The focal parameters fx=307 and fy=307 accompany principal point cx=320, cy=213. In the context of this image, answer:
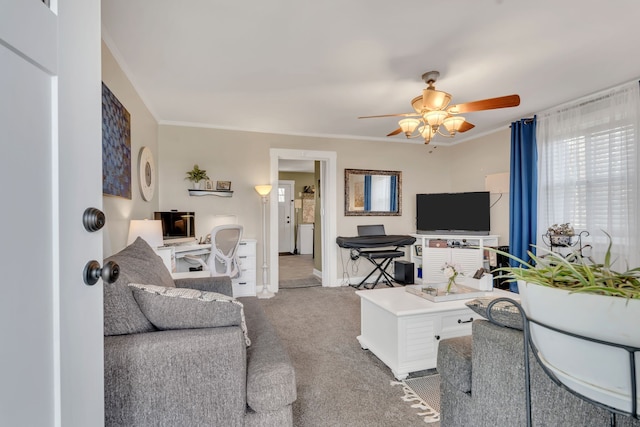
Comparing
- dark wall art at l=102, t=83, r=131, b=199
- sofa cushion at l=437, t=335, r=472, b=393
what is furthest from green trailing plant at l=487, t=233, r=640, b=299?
dark wall art at l=102, t=83, r=131, b=199

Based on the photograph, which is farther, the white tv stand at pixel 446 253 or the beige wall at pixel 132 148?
the white tv stand at pixel 446 253

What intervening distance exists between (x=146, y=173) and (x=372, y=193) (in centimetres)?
331

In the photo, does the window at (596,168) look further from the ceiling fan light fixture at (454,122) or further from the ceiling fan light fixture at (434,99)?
Result: the ceiling fan light fixture at (434,99)

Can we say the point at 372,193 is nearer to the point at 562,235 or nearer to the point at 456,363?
the point at 562,235

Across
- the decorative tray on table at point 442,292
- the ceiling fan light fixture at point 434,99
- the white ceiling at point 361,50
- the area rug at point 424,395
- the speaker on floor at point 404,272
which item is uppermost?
the white ceiling at point 361,50

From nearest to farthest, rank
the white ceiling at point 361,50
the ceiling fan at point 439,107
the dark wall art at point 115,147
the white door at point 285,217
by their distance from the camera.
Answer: the white ceiling at point 361,50 → the dark wall art at point 115,147 → the ceiling fan at point 439,107 → the white door at point 285,217

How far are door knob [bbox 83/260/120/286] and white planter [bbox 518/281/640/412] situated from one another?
33.8 inches

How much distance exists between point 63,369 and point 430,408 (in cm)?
183

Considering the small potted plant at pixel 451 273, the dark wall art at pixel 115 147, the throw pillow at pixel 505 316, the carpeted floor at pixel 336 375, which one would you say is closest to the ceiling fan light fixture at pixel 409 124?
the small potted plant at pixel 451 273

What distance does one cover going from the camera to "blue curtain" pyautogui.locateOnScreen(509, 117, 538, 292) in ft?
12.7

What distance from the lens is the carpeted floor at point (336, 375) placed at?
1689 millimetres

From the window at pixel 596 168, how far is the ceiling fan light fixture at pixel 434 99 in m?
1.96

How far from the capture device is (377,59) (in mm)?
2471

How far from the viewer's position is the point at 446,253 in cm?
Answer: 462
